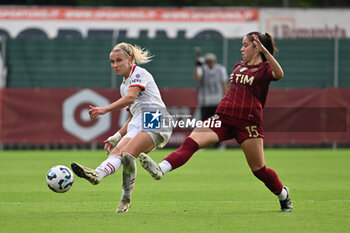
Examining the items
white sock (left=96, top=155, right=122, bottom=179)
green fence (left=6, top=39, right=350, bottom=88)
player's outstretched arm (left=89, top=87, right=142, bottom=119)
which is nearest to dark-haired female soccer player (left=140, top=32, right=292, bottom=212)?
white sock (left=96, top=155, right=122, bottom=179)

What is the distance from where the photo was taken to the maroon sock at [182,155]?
8.05m

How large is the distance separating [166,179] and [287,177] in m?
2.20

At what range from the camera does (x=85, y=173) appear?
760 cm

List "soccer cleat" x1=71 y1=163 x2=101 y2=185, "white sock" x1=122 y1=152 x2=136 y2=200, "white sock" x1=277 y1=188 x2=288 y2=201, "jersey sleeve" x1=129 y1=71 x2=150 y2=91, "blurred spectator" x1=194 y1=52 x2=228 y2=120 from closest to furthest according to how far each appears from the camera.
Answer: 1. "soccer cleat" x1=71 y1=163 x2=101 y2=185
2. "white sock" x1=122 y1=152 x2=136 y2=200
3. "jersey sleeve" x1=129 y1=71 x2=150 y2=91
4. "white sock" x1=277 y1=188 x2=288 y2=201
5. "blurred spectator" x1=194 y1=52 x2=228 y2=120

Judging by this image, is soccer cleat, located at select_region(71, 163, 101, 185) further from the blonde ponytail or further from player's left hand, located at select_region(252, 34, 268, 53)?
player's left hand, located at select_region(252, 34, 268, 53)

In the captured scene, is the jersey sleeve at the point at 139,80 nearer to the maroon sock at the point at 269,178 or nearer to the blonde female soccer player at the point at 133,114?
the blonde female soccer player at the point at 133,114

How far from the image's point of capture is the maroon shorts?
322 inches

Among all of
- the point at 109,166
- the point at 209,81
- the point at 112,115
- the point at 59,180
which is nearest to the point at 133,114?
the point at 109,166

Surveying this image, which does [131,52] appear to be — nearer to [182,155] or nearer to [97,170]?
[182,155]

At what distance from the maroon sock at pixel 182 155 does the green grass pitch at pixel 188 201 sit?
588mm

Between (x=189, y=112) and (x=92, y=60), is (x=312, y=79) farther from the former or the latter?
(x=92, y=60)

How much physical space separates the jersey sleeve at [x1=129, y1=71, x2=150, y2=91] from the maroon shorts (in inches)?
35.5


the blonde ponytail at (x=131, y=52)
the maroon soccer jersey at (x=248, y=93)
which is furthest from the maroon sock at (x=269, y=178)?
the blonde ponytail at (x=131, y=52)

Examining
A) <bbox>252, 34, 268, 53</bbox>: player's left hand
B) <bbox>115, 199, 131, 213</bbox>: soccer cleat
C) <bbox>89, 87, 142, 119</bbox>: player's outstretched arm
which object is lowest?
<bbox>115, 199, 131, 213</bbox>: soccer cleat
